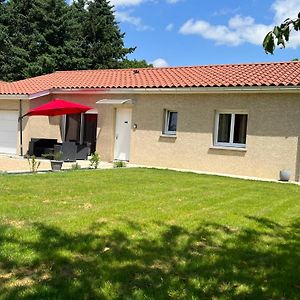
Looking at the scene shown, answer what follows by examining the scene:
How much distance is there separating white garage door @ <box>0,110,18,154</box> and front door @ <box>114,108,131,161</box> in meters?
5.82

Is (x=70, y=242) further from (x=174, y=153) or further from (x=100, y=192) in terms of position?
(x=174, y=153)

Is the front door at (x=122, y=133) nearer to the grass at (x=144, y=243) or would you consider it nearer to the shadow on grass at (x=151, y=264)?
the grass at (x=144, y=243)

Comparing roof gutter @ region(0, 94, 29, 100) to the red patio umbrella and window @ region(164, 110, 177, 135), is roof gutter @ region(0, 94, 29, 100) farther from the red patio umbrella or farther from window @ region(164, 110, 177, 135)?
window @ region(164, 110, 177, 135)

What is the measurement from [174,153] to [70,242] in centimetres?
1299

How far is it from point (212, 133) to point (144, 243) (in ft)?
39.5

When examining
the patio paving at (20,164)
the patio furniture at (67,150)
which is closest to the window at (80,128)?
the patio furniture at (67,150)

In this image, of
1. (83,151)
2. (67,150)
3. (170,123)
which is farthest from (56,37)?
(170,123)

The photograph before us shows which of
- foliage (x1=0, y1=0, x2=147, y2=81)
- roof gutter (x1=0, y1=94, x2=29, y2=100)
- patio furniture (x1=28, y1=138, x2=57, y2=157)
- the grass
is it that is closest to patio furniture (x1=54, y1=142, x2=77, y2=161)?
patio furniture (x1=28, y1=138, x2=57, y2=157)

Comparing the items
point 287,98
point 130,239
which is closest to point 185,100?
point 287,98

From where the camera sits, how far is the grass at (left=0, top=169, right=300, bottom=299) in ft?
15.8

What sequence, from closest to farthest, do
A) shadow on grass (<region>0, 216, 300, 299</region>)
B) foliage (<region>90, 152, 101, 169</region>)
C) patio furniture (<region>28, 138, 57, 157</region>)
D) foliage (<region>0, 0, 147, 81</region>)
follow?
shadow on grass (<region>0, 216, 300, 299</region>), foliage (<region>90, 152, 101, 169</region>), patio furniture (<region>28, 138, 57, 157</region>), foliage (<region>0, 0, 147, 81</region>)

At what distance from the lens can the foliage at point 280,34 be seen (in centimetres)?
345

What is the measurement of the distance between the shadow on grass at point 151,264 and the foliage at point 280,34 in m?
2.67

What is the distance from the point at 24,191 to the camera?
1032cm
